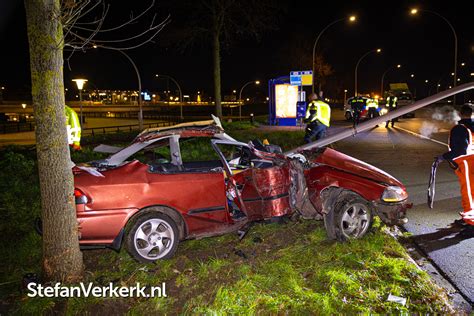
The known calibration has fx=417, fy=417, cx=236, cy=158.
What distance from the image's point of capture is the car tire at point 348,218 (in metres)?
5.23

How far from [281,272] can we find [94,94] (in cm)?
12889

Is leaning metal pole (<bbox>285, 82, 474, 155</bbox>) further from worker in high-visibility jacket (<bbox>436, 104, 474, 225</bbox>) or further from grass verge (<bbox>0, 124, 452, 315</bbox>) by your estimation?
grass verge (<bbox>0, 124, 452, 315</bbox>)

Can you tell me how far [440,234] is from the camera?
5.72 meters

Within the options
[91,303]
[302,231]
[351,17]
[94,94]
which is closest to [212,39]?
[351,17]

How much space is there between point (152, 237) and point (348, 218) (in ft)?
7.98

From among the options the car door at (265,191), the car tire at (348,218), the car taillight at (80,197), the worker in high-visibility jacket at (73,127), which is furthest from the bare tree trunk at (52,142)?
the worker in high-visibility jacket at (73,127)

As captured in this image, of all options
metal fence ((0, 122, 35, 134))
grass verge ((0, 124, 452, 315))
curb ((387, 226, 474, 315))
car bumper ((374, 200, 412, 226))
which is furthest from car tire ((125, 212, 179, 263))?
metal fence ((0, 122, 35, 134))

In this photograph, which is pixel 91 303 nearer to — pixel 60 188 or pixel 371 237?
pixel 60 188

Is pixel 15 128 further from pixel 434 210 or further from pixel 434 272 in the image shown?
pixel 434 272

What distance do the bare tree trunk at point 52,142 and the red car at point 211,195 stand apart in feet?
1.09

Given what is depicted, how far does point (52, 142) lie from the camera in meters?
3.92

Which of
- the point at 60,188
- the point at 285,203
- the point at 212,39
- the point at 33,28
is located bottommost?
the point at 285,203

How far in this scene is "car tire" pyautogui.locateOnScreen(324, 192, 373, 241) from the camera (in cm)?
523

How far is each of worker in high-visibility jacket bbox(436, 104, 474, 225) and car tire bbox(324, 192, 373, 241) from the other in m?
1.52
